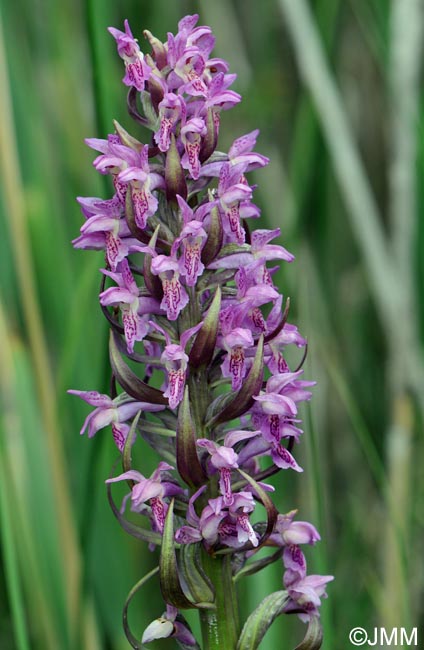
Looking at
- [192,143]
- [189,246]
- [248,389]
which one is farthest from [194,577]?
[192,143]

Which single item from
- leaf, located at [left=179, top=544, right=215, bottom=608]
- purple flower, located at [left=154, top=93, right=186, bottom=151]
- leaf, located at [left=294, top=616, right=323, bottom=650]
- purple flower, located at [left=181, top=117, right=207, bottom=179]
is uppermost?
purple flower, located at [left=154, top=93, right=186, bottom=151]

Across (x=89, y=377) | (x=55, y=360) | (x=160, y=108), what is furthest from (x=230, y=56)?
(x=160, y=108)

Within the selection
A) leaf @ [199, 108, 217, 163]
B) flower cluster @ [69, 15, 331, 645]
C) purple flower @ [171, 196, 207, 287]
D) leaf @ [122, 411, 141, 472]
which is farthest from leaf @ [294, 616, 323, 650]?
leaf @ [199, 108, 217, 163]

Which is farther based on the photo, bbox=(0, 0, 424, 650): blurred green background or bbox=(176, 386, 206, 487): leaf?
bbox=(0, 0, 424, 650): blurred green background

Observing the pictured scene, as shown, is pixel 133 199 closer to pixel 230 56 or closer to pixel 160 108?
pixel 160 108

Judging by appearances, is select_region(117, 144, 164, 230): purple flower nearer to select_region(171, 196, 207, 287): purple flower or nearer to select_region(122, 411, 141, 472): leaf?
select_region(171, 196, 207, 287): purple flower

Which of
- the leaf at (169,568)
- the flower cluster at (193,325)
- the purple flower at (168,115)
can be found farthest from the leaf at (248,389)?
the purple flower at (168,115)

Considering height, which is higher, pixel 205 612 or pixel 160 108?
pixel 160 108
